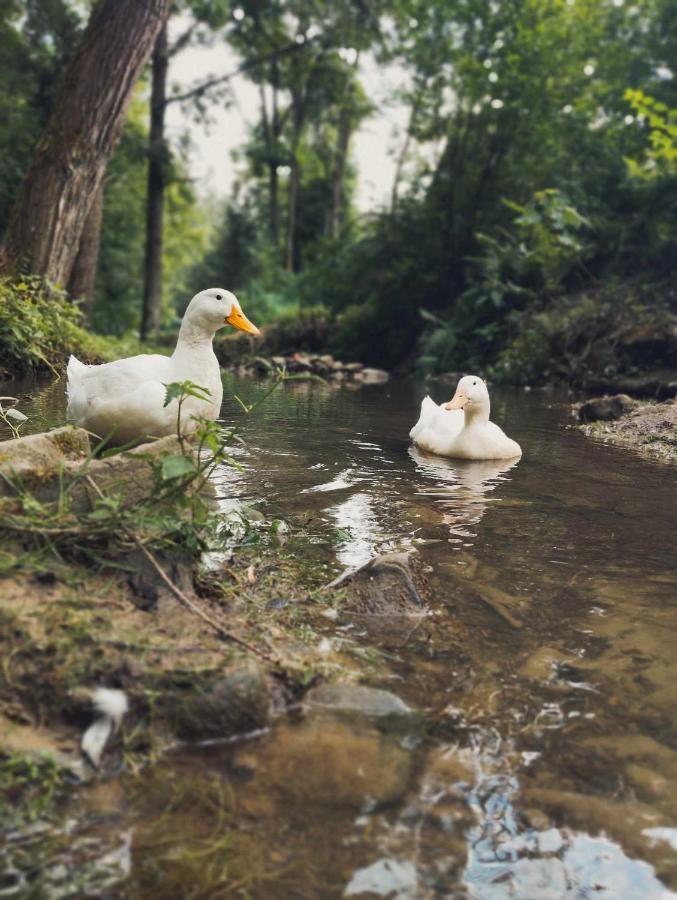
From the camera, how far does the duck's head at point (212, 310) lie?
454 cm

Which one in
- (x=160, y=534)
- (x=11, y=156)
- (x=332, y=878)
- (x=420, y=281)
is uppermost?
(x=11, y=156)

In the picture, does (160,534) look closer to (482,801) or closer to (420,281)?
(482,801)

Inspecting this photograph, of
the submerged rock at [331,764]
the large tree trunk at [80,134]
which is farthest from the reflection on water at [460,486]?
the large tree trunk at [80,134]

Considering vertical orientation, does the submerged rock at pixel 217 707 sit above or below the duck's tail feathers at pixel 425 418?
below

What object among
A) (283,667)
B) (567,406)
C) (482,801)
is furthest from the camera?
(567,406)

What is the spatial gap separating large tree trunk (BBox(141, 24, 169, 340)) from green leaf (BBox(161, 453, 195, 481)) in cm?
1870

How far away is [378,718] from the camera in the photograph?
81.7 inches

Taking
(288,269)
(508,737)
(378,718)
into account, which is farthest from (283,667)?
(288,269)

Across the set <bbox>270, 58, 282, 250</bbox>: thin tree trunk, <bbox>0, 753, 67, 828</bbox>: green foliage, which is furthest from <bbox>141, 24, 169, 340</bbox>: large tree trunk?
<bbox>0, 753, 67, 828</bbox>: green foliage

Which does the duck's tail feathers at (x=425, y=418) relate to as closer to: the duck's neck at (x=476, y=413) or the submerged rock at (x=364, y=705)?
the duck's neck at (x=476, y=413)

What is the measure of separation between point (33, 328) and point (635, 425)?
672cm

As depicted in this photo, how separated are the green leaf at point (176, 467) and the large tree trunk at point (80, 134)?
276 inches

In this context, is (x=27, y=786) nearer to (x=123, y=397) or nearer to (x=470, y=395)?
(x=123, y=397)

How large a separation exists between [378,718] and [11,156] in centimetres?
2133
